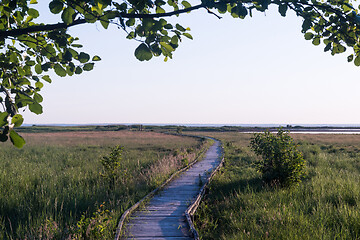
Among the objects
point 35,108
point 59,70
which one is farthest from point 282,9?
point 59,70

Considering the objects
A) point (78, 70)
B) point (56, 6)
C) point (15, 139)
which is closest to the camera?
point (15, 139)

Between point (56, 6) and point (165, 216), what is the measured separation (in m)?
4.85

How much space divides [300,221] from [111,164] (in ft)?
21.3

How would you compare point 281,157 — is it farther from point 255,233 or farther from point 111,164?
point 111,164

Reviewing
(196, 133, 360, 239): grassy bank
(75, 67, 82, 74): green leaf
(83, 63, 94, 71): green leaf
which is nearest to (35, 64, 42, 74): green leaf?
(75, 67, 82, 74): green leaf

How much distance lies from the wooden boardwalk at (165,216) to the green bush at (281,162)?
7.55ft

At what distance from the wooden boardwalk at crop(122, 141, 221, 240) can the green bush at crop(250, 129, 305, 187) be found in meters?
2.30

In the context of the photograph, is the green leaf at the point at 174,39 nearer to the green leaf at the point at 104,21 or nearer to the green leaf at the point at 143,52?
the green leaf at the point at 143,52

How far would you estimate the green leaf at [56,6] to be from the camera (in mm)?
2395

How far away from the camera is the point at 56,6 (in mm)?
2416

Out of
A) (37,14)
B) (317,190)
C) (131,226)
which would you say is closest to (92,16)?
(37,14)

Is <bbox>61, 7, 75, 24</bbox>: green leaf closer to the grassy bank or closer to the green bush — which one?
the grassy bank

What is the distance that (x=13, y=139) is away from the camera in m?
1.78

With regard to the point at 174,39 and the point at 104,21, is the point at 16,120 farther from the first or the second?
the point at 174,39
